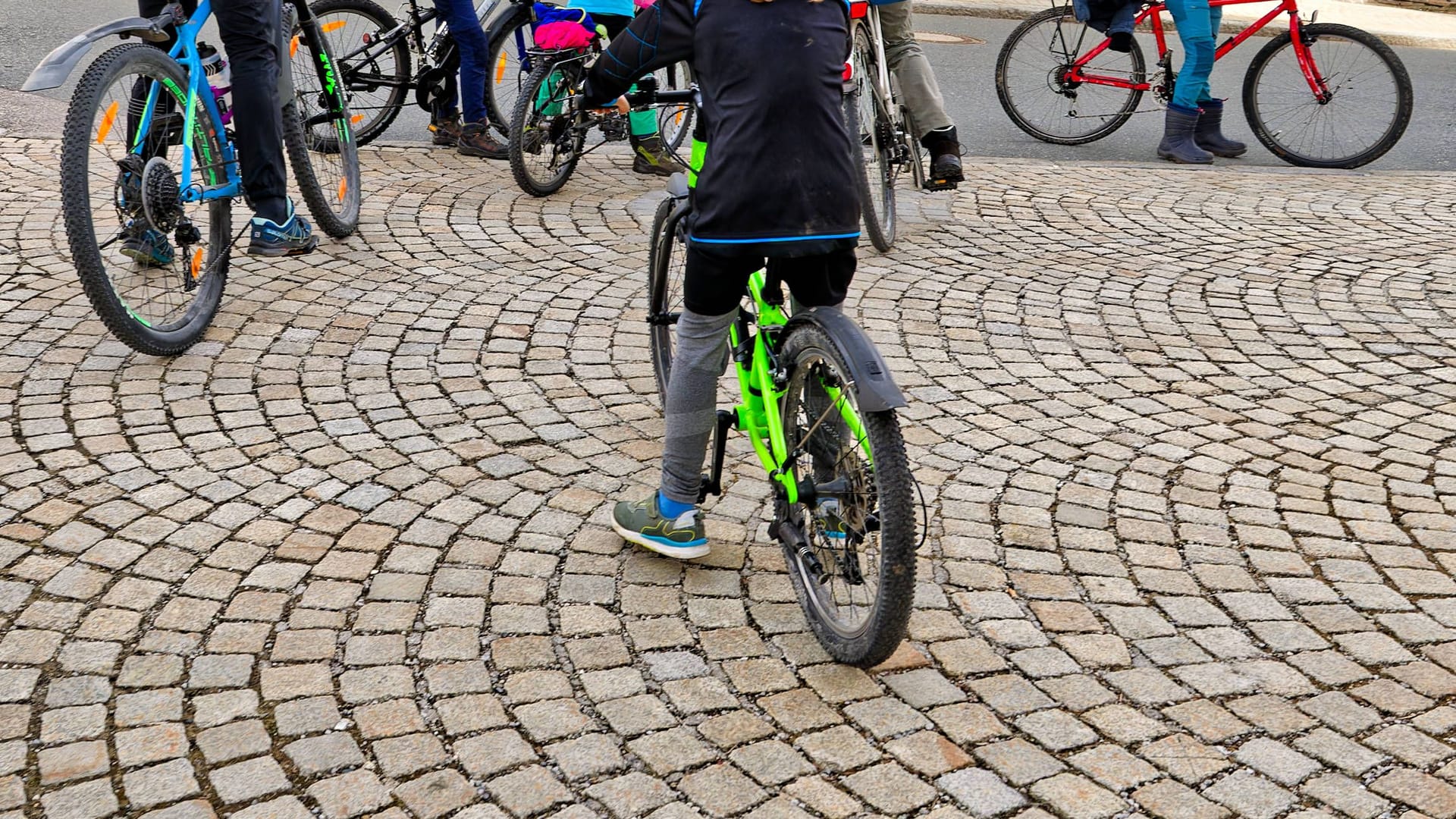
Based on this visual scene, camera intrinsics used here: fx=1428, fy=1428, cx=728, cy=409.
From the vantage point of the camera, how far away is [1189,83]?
30.4 feet

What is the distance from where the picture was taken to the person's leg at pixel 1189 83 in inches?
357

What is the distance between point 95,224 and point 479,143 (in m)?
3.74

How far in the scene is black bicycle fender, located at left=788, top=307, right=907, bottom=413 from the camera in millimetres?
3164

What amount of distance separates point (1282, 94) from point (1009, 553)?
6.58m

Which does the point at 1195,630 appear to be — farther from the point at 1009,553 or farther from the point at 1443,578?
the point at 1443,578

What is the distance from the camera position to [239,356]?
17.8 ft

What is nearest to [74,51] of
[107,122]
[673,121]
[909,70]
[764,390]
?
[107,122]

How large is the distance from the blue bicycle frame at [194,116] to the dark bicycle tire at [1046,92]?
5810mm

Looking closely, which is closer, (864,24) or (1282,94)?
(864,24)

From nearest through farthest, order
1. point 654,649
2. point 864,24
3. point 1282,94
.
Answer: point 654,649
point 864,24
point 1282,94

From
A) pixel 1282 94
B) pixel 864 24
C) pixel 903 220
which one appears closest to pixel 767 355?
pixel 864 24

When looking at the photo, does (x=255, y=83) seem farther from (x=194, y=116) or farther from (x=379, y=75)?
(x=379, y=75)

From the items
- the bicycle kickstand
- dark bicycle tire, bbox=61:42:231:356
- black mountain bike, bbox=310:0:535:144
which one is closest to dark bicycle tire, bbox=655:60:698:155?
black mountain bike, bbox=310:0:535:144

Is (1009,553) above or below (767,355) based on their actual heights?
below
